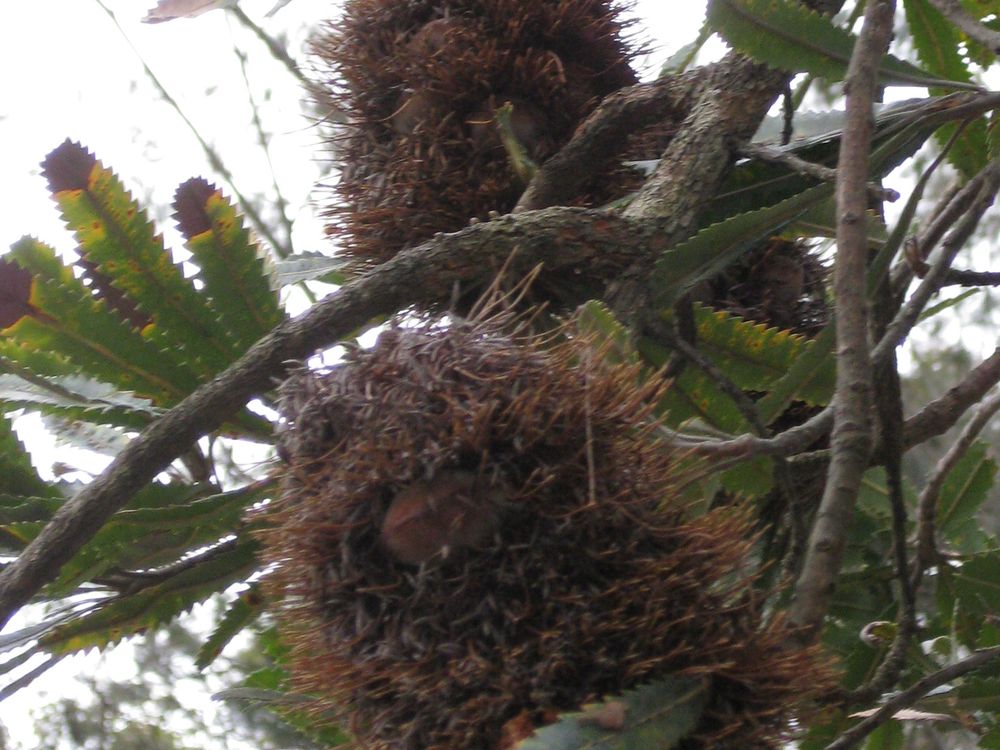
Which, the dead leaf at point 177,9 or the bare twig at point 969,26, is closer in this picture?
the bare twig at point 969,26

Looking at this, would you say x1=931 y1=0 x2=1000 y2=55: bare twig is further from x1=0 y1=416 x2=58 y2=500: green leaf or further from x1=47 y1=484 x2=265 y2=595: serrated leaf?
x1=0 y1=416 x2=58 y2=500: green leaf

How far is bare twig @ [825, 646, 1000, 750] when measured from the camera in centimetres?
95

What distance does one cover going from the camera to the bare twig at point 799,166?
3.47 feet

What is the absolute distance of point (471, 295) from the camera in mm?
1062

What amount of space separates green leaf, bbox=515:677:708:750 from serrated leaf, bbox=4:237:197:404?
0.65 meters

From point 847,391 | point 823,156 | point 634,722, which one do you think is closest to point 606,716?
point 634,722

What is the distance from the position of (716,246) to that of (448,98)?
383 mm

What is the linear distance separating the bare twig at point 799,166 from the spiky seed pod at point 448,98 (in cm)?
22

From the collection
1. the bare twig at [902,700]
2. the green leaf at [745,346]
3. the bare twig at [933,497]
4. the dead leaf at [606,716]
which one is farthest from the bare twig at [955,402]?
the dead leaf at [606,716]

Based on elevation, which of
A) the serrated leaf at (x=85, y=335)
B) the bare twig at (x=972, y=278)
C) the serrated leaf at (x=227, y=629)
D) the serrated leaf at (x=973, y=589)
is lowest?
the serrated leaf at (x=973, y=589)

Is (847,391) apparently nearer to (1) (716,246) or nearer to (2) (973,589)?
(1) (716,246)

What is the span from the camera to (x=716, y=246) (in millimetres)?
1084

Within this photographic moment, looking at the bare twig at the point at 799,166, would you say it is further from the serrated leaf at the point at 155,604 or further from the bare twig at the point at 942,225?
the serrated leaf at the point at 155,604

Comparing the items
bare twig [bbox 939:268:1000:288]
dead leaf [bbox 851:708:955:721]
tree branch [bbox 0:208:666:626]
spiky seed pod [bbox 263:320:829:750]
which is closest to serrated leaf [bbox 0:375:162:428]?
tree branch [bbox 0:208:666:626]
